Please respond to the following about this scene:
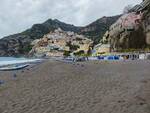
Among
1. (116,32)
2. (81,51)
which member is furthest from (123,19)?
(81,51)

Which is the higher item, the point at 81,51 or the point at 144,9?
the point at 144,9

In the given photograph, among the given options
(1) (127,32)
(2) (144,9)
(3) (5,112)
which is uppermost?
(2) (144,9)

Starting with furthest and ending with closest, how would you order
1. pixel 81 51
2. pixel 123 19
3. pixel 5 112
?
1. pixel 81 51
2. pixel 123 19
3. pixel 5 112

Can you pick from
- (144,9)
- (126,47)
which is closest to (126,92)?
(126,47)

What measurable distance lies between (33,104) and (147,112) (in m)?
4.73

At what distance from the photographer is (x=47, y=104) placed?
1177cm

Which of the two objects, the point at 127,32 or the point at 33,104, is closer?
the point at 33,104

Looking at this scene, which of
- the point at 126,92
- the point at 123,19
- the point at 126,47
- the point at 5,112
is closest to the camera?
the point at 5,112

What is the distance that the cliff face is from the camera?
302ft

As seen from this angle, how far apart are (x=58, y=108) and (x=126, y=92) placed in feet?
14.6

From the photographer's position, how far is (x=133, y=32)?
95188mm

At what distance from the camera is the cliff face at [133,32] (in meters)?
92.1

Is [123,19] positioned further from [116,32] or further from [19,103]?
[19,103]

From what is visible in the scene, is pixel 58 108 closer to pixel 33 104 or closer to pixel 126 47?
pixel 33 104
